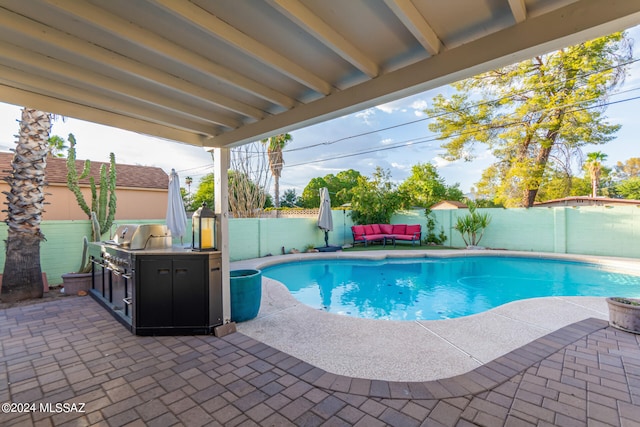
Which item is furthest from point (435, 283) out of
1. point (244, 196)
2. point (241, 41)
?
point (244, 196)

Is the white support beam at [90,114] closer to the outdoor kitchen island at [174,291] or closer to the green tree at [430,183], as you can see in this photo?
the outdoor kitchen island at [174,291]

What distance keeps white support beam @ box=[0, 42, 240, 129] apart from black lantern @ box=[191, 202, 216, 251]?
1110 millimetres

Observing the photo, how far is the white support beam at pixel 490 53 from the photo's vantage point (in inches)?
59.4

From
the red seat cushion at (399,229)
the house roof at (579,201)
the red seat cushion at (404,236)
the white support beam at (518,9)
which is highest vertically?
the white support beam at (518,9)

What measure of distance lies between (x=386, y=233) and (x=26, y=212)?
1094 cm

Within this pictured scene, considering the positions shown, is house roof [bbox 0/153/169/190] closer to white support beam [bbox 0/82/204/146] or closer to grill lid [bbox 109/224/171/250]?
grill lid [bbox 109/224/171/250]

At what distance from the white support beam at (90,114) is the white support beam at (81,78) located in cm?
33

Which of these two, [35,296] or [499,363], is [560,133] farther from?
[35,296]

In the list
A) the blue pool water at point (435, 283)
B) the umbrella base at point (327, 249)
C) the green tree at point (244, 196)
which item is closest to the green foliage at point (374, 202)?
the umbrella base at point (327, 249)

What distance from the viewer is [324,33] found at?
189 cm

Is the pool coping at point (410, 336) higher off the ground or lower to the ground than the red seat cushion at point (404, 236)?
lower

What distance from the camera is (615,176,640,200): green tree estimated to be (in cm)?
2599

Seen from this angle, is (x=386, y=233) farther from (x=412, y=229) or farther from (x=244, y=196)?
(x=244, y=196)

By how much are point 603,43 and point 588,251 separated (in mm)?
7448
